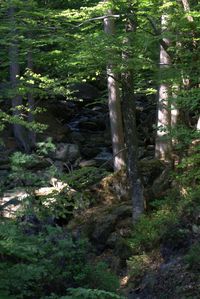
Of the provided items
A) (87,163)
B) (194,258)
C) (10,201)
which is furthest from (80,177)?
(87,163)

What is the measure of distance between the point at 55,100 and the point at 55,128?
9.33ft

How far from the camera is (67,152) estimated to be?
1945cm

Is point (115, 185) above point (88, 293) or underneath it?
above

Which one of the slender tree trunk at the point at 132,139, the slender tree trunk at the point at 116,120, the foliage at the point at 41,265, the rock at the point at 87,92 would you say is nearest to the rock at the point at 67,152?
the slender tree trunk at the point at 116,120

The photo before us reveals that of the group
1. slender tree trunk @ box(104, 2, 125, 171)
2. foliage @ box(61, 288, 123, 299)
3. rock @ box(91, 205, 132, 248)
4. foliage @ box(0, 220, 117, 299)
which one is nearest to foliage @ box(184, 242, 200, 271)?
foliage @ box(0, 220, 117, 299)

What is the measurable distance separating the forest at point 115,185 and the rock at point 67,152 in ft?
3.38

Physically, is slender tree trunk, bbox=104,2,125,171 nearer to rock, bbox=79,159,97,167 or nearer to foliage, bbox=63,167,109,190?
foliage, bbox=63,167,109,190

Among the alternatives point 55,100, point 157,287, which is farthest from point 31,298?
point 55,100

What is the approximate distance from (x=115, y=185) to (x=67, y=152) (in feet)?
16.4

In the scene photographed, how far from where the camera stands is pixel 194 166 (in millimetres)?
11906

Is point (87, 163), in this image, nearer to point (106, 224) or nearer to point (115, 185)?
point (115, 185)

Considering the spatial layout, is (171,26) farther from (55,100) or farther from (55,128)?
(55,100)

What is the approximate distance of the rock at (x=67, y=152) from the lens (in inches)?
753

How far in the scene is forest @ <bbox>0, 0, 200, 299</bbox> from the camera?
6.85 metres
